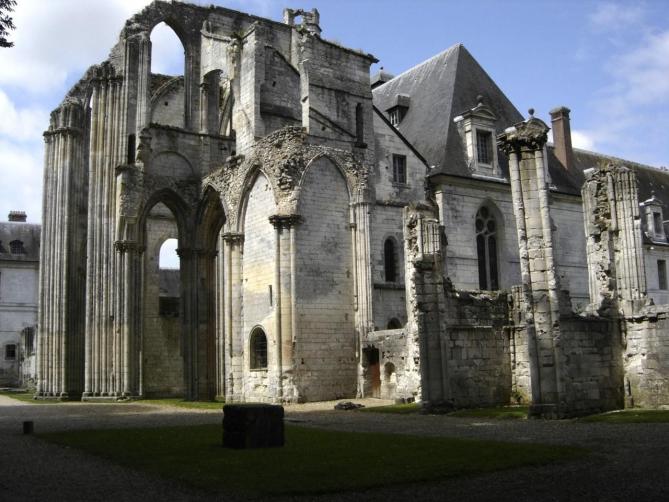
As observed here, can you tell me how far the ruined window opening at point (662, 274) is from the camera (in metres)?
35.0

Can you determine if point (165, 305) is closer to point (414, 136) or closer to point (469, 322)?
point (414, 136)

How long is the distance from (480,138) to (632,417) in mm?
17216

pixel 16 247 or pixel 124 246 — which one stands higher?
pixel 16 247

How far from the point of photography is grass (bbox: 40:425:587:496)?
6.88 m

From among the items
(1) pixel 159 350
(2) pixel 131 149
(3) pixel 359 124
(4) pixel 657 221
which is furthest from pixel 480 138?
(1) pixel 159 350

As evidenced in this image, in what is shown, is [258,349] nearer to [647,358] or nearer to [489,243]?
[489,243]

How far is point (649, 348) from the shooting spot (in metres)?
14.5

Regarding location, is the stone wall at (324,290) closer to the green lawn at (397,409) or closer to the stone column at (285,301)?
the stone column at (285,301)

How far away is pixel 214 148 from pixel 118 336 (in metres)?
7.31

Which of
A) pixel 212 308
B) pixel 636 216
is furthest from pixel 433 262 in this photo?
pixel 212 308

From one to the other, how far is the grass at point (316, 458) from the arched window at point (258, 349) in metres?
10.4

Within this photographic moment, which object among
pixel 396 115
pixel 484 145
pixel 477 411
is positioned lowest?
pixel 477 411

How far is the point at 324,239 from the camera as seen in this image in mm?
21594

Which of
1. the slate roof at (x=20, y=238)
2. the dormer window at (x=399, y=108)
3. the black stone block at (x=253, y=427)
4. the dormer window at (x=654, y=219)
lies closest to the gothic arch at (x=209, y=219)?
the dormer window at (x=399, y=108)
